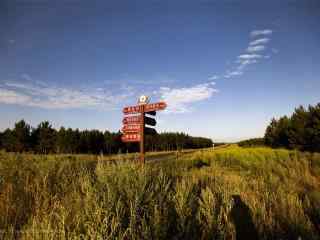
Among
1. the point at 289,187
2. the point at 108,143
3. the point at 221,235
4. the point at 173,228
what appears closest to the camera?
the point at 221,235

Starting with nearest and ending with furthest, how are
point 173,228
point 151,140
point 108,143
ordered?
point 173,228
point 108,143
point 151,140

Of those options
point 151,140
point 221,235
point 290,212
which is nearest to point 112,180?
point 221,235

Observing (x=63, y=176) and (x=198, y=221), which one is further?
(x=63, y=176)

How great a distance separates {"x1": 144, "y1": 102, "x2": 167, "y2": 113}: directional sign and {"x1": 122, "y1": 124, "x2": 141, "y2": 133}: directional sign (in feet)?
2.59

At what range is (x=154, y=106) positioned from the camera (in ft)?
28.6

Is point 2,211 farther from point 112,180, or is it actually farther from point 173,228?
point 173,228

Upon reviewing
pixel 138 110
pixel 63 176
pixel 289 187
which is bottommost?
pixel 289 187

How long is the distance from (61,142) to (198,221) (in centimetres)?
5649

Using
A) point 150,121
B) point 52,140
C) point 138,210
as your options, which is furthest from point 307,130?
point 52,140

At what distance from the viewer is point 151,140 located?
8388 centimetres

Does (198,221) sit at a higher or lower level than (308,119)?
lower

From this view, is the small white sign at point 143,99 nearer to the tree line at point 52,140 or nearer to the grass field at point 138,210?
the grass field at point 138,210

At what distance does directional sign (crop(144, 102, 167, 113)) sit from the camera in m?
8.53

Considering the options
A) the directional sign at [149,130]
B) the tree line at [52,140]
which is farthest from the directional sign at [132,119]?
the tree line at [52,140]
